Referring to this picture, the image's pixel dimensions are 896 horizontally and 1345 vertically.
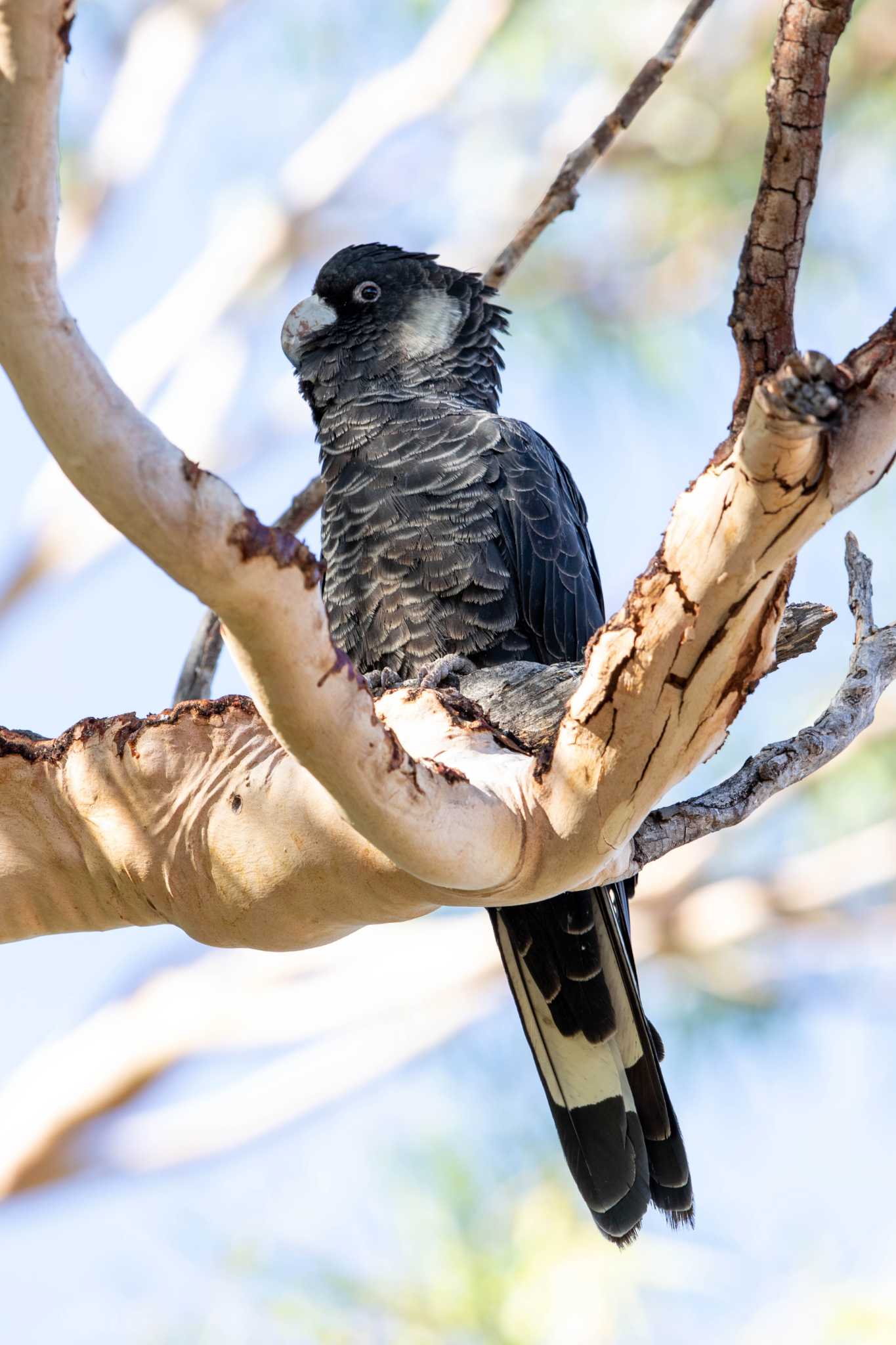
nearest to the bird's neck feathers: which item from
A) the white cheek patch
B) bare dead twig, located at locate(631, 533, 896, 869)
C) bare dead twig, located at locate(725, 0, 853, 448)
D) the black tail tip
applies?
the white cheek patch

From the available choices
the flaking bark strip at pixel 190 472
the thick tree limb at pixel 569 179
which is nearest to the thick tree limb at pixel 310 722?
the flaking bark strip at pixel 190 472

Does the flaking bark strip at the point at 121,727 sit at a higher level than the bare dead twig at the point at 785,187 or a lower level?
lower

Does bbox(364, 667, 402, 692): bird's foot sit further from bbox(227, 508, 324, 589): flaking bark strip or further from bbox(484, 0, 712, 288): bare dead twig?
bbox(227, 508, 324, 589): flaking bark strip

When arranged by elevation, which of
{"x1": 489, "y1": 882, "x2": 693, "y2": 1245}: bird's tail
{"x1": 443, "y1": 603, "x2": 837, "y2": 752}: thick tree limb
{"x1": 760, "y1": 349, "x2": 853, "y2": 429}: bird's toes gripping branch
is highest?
{"x1": 760, "y1": 349, "x2": 853, "y2": 429}: bird's toes gripping branch

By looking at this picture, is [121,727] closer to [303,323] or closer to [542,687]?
[542,687]

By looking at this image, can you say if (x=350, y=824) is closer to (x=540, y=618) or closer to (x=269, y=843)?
(x=269, y=843)

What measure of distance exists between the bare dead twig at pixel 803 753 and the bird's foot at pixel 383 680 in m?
1.04

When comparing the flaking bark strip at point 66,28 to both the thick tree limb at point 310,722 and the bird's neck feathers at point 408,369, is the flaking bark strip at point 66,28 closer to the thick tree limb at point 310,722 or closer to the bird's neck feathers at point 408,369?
the thick tree limb at point 310,722

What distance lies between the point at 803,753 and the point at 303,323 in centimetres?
204

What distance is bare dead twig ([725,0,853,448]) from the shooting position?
1.50m

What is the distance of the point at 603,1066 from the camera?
2.79 m

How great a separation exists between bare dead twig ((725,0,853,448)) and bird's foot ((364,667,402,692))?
1.67m

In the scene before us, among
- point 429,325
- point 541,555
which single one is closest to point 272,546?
point 541,555

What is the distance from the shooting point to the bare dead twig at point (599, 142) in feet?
9.45
